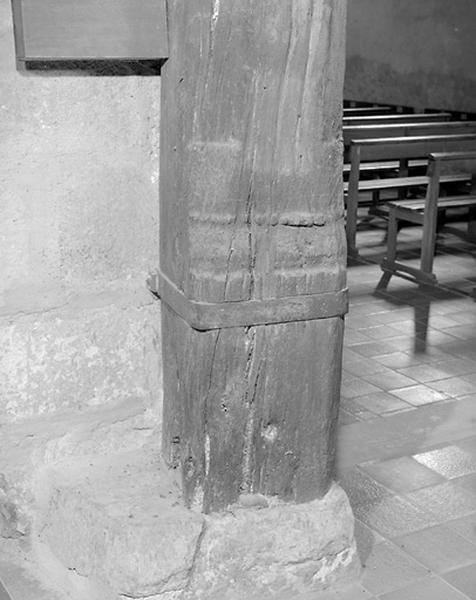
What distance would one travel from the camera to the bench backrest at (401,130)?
7457 mm

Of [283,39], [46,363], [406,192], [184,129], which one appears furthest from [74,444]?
[406,192]

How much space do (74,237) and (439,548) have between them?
4.75 feet

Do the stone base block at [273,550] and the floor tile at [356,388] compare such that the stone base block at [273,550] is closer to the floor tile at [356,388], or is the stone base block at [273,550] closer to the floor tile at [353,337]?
the floor tile at [356,388]

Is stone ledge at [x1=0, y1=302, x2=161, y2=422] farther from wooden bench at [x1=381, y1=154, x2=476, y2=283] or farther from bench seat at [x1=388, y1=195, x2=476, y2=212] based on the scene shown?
bench seat at [x1=388, y1=195, x2=476, y2=212]

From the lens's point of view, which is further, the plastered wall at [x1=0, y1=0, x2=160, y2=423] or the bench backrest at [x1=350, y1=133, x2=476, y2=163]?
the bench backrest at [x1=350, y1=133, x2=476, y2=163]

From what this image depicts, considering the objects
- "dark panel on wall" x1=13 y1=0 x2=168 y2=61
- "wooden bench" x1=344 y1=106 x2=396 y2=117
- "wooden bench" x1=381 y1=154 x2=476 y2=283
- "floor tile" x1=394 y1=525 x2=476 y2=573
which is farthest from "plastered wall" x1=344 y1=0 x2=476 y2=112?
"dark panel on wall" x1=13 y1=0 x2=168 y2=61

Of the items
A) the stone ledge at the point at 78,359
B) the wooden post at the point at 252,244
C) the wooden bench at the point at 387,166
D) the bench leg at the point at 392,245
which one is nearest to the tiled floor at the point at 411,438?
the bench leg at the point at 392,245

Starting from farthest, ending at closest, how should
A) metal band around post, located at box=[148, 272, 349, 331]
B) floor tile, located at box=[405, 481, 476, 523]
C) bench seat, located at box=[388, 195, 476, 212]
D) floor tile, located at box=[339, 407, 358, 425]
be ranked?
bench seat, located at box=[388, 195, 476, 212] → floor tile, located at box=[339, 407, 358, 425] → floor tile, located at box=[405, 481, 476, 523] → metal band around post, located at box=[148, 272, 349, 331]

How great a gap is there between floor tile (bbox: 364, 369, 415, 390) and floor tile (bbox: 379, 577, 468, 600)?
5.40ft

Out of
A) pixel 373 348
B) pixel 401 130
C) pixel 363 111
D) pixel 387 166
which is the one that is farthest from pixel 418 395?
pixel 363 111

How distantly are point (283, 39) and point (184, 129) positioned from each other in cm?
31

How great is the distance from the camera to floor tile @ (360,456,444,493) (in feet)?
10.8

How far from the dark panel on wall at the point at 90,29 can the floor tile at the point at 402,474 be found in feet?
5.76

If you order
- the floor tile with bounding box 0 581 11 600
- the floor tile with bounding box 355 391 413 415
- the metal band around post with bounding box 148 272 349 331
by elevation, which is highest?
the metal band around post with bounding box 148 272 349 331
